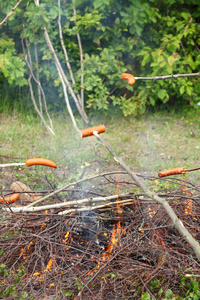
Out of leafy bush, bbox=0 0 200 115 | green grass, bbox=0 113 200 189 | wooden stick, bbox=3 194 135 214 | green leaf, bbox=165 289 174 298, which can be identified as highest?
leafy bush, bbox=0 0 200 115

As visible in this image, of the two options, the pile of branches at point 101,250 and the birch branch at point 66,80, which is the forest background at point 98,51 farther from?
the pile of branches at point 101,250

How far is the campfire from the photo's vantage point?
1957 mm

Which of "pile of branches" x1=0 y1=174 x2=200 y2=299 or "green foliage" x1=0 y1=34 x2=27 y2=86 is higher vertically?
"green foliage" x1=0 y1=34 x2=27 y2=86

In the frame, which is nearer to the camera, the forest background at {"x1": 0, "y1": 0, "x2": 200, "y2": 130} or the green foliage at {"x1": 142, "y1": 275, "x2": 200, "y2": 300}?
the green foliage at {"x1": 142, "y1": 275, "x2": 200, "y2": 300}

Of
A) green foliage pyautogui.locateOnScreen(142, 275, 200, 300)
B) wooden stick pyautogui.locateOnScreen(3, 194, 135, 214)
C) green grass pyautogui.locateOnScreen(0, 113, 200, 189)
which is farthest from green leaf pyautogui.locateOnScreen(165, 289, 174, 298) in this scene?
green grass pyautogui.locateOnScreen(0, 113, 200, 189)

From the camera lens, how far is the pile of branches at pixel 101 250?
1954 millimetres

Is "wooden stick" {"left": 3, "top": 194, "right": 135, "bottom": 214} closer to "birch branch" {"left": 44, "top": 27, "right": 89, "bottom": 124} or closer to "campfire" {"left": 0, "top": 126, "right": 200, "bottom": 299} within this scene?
"campfire" {"left": 0, "top": 126, "right": 200, "bottom": 299}

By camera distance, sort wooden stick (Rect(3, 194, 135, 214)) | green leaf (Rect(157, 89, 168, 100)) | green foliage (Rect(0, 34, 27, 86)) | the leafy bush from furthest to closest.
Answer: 1. green leaf (Rect(157, 89, 168, 100))
2. the leafy bush
3. green foliage (Rect(0, 34, 27, 86))
4. wooden stick (Rect(3, 194, 135, 214))

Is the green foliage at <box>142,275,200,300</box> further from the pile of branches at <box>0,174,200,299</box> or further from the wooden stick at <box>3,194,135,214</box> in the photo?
the wooden stick at <box>3,194,135,214</box>

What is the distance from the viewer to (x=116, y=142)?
15.5 feet

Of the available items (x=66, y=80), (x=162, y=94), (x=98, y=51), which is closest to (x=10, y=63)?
(x=66, y=80)

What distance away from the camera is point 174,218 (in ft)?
6.10

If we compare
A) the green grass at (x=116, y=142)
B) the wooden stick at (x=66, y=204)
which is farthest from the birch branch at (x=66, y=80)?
the wooden stick at (x=66, y=204)

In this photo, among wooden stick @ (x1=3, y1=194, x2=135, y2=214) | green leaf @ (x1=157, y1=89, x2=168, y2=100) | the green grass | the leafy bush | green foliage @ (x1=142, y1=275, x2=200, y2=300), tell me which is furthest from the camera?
green leaf @ (x1=157, y1=89, x2=168, y2=100)
